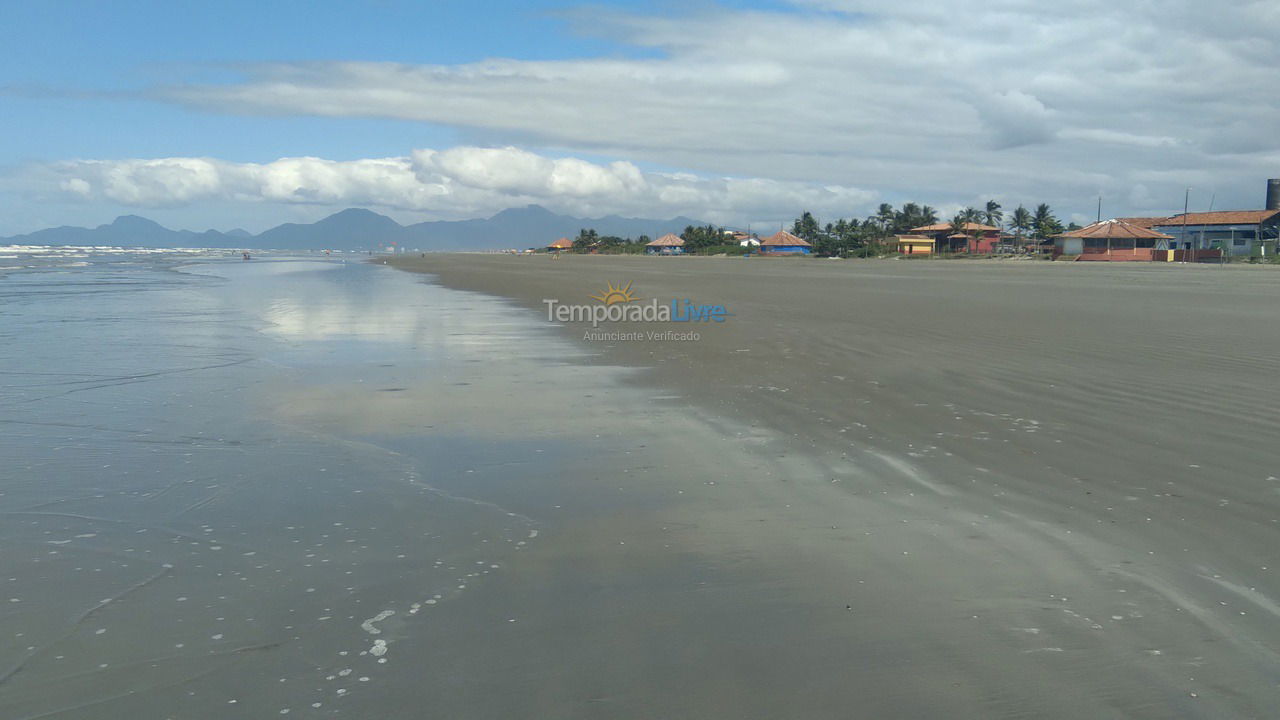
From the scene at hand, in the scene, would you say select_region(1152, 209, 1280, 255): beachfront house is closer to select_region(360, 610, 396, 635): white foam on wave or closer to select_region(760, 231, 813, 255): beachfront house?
select_region(760, 231, 813, 255): beachfront house

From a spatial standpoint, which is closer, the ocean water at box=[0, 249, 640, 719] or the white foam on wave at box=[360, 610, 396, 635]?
the ocean water at box=[0, 249, 640, 719]

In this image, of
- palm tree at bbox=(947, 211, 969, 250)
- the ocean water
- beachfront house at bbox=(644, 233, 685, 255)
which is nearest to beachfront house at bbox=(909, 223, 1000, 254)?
palm tree at bbox=(947, 211, 969, 250)

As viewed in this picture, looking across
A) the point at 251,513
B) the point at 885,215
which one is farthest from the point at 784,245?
the point at 251,513

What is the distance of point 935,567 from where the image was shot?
181 inches

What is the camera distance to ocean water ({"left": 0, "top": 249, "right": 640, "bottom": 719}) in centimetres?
346

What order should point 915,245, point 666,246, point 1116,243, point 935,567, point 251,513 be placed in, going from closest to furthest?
point 935,567 < point 251,513 < point 1116,243 < point 915,245 < point 666,246

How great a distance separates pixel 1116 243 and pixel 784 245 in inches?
2046

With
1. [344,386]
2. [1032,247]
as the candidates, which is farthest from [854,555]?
[1032,247]

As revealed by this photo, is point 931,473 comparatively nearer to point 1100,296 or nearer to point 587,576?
point 587,576

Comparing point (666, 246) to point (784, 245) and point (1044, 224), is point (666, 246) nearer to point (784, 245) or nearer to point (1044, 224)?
point (784, 245)

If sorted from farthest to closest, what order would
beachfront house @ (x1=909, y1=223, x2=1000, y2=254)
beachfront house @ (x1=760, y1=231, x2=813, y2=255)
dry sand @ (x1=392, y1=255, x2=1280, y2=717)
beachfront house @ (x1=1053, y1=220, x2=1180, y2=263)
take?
beachfront house @ (x1=760, y1=231, x2=813, y2=255) < beachfront house @ (x1=909, y1=223, x2=1000, y2=254) < beachfront house @ (x1=1053, y1=220, x2=1180, y2=263) < dry sand @ (x1=392, y1=255, x2=1280, y2=717)

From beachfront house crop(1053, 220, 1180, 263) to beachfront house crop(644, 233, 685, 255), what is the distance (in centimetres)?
7041

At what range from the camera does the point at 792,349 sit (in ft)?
45.7

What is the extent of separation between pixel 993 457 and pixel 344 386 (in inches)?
300
